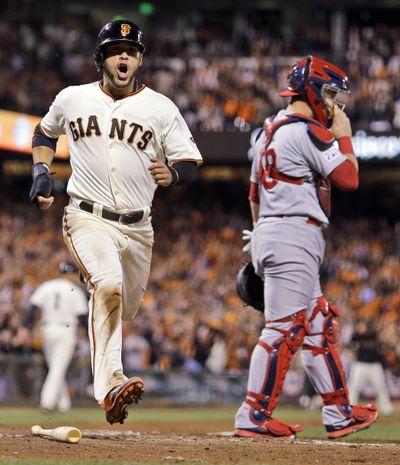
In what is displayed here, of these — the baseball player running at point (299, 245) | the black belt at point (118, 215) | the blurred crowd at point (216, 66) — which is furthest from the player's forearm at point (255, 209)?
the blurred crowd at point (216, 66)

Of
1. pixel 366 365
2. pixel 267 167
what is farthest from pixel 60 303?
pixel 267 167

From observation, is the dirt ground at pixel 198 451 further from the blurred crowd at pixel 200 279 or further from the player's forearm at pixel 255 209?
the blurred crowd at pixel 200 279

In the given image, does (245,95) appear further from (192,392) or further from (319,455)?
(319,455)

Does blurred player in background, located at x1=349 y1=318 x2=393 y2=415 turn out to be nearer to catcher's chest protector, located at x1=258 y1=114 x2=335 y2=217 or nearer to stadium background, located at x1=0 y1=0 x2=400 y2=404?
stadium background, located at x1=0 y1=0 x2=400 y2=404

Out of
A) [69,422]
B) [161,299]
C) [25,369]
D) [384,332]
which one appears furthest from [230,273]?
[69,422]

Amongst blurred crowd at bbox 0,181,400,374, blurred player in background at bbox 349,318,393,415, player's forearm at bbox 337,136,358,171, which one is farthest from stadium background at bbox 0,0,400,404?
player's forearm at bbox 337,136,358,171

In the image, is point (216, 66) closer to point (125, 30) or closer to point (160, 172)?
point (125, 30)
